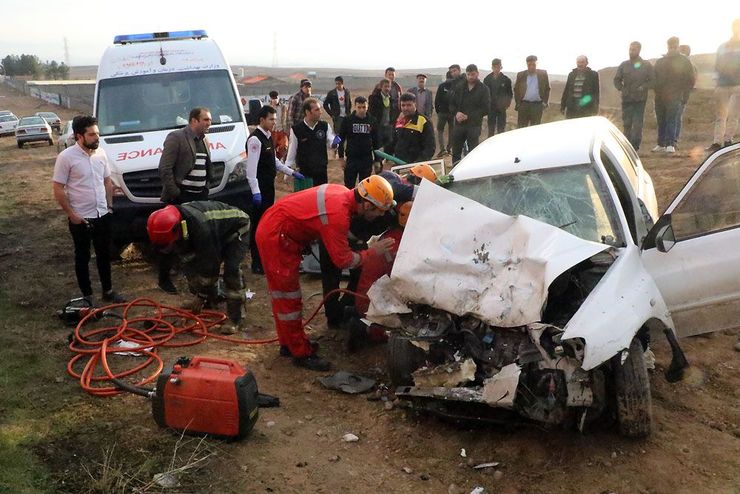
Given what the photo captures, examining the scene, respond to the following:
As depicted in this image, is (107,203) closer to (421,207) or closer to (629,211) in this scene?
(421,207)

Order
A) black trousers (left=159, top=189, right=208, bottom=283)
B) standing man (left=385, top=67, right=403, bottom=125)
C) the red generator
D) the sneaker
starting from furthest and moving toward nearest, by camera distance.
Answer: standing man (left=385, top=67, right=403, bottom=125)
black trousers (left=159, top=189, right=208, bottom=283)
the sneaker
the red generator

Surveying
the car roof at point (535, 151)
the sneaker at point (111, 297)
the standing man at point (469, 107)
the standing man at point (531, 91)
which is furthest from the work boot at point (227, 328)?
the standing man at point (531, 91)

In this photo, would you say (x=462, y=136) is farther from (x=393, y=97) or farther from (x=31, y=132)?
(x=31, y=132)

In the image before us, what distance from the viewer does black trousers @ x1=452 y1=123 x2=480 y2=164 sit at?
1137cm

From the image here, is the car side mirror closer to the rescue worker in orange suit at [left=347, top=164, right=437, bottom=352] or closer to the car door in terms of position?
the car door

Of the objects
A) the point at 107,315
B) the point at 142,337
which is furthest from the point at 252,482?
the point at 107,315

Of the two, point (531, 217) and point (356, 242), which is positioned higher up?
point (531, 217)

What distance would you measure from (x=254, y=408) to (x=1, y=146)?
27788 millimetres

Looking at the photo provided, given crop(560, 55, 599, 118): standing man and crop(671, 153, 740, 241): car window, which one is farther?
crop(560, 55, 599, 118): standing man

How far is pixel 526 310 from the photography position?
12.7 ft

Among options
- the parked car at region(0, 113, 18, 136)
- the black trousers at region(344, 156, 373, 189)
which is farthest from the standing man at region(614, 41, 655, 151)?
the parked car at region(0, 113, 18, 136)

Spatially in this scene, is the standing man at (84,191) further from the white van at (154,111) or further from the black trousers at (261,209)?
the black trousers at (261,209)

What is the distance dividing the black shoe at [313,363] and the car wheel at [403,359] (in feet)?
3.09

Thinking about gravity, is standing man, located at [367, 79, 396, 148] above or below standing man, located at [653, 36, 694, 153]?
below
